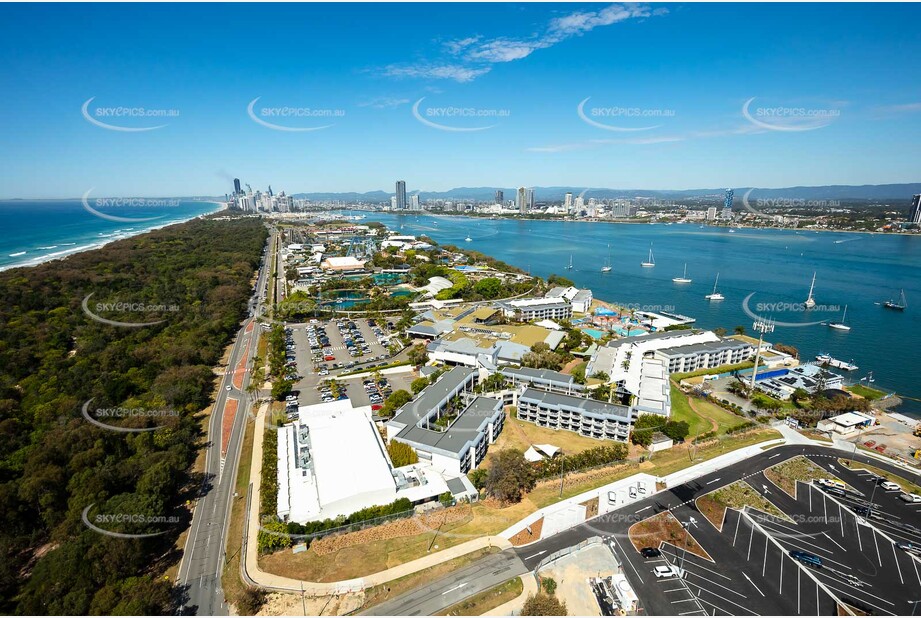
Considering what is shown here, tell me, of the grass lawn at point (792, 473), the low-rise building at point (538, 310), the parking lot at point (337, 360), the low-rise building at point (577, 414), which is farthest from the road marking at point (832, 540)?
the low-rise building at point (538, 310)

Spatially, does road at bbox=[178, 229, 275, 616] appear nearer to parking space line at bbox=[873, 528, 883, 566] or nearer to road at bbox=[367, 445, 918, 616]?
road at bbox=[367, 445, 918, 616]

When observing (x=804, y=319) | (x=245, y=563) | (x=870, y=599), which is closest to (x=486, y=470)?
(x=245, y=563)

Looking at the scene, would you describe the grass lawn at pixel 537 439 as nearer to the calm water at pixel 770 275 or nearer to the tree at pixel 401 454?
the tree at pixel 401 454

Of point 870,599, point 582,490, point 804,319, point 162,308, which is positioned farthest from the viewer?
point 804,319

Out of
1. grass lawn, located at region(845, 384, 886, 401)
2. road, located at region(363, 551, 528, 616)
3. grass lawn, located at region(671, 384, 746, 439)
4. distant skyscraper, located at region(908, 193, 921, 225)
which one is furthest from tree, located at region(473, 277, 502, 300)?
distant skyscraper, located at region(908, 193, 921, 225)

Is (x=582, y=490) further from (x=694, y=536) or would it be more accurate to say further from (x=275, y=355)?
(x=275, y=355)

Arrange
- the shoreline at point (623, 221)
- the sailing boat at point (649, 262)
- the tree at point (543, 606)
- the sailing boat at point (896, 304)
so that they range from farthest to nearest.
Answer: the shoreline at point (623, 221)
the sailing boat at point (649, 262)
the sailing boat at point (896, 304)
the tree at point (543, 606)
